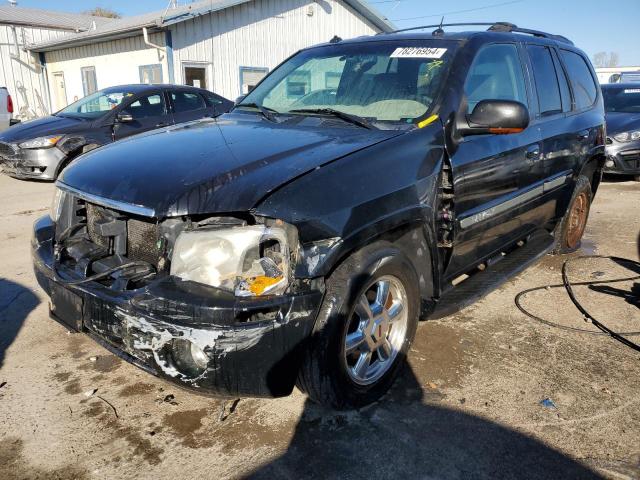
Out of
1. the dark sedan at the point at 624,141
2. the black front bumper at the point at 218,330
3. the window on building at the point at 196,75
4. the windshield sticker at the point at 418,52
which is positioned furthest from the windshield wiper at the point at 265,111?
the window on building at the point at 196,75

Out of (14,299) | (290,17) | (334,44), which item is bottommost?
(14,299)

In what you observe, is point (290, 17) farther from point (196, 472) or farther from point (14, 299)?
point (196, 472)

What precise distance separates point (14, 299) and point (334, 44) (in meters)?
3.26

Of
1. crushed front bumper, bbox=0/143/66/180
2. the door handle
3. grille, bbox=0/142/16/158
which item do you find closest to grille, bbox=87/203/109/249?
the door handle

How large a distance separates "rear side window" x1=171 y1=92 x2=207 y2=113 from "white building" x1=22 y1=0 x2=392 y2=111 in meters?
5.51

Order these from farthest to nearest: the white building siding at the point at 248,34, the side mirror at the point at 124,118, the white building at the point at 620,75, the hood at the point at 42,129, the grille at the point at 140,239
A: the white building at the point at 620,75
the white building siding at the point at 248,34
the side mirror at the point at 124,118
the hood at the point at 42,129
the grille at the point at 140,239

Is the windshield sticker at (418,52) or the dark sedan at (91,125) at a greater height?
the windshield sticker at (418,52)

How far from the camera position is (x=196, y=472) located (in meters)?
2.29

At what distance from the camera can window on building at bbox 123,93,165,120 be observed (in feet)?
28.7

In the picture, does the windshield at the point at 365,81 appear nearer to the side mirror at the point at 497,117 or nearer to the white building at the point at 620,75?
the side mirror at the point at 497,117

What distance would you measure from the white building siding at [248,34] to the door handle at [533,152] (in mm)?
12967

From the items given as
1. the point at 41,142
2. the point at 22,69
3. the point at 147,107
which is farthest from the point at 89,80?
the point at 41,142

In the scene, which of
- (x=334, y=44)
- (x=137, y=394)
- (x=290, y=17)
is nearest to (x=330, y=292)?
(x=137, y=394)

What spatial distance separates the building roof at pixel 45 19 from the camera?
23730 millimetres
